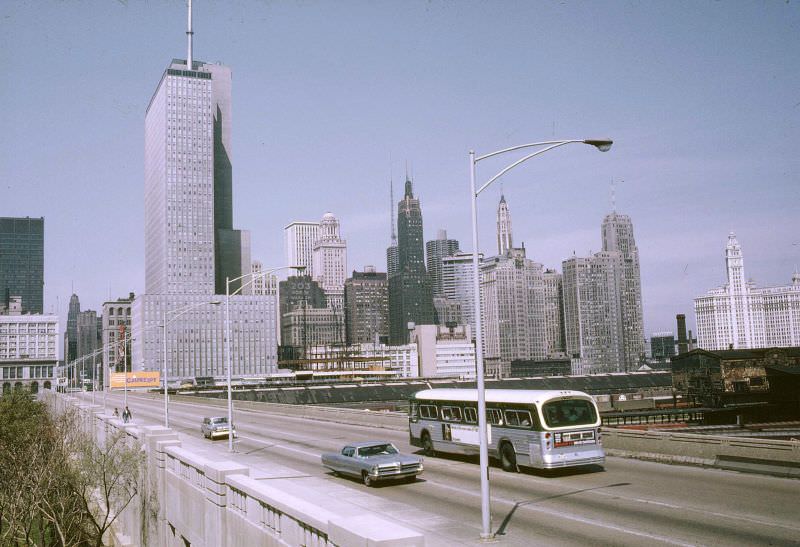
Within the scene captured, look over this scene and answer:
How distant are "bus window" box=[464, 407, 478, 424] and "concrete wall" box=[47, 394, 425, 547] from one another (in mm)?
11415

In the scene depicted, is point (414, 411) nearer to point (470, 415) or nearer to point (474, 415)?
point (470, 415)

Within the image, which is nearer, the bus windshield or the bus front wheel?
the bus windshield

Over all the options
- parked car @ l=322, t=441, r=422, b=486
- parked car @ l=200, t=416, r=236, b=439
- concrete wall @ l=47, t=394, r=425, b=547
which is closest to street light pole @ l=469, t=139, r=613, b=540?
concrete wall @ l=47, t=394, r=425, b=547

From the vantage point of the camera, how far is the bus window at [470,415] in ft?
96.0

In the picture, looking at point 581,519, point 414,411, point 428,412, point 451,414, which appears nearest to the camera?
point 581,519

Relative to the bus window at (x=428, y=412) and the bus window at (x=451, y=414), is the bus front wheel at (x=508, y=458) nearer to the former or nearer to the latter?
the bus window at (x=451, y=414)

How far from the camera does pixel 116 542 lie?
32938 mm

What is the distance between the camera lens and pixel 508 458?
2750 cm

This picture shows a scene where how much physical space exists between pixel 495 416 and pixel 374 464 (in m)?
5.33

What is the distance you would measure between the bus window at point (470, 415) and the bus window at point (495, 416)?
70cm

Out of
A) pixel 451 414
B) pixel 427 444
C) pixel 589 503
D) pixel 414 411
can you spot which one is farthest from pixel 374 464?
pixel 414 411

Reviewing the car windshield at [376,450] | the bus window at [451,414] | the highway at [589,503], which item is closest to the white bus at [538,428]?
the bus window at [451,414]

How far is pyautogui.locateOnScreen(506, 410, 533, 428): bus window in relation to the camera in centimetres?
2609

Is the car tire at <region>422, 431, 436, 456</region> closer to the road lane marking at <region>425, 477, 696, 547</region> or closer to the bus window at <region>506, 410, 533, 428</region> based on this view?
the bus window at <region>506, 410, 533, 428</region>
